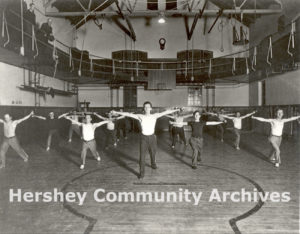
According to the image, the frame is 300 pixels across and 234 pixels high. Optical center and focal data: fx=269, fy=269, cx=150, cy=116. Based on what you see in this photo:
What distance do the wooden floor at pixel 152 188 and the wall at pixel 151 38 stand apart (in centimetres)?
1214

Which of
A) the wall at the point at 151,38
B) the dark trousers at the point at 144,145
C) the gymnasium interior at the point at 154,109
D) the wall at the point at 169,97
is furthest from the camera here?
the wall at the point at 169,97

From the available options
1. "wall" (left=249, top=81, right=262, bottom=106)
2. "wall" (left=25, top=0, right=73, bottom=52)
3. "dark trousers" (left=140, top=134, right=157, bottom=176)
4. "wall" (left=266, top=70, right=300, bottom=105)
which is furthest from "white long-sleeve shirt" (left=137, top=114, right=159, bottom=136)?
"wall" (left=249, top=81, right=262, bottom=106)

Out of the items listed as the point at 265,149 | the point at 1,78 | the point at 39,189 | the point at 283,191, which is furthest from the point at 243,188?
the point at 1,78

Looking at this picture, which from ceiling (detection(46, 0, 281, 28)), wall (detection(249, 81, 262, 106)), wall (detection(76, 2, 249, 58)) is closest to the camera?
ceiling (detection(46, 0, 281, 28))

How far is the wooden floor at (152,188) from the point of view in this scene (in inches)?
165

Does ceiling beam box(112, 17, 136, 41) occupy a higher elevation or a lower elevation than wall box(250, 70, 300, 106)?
higher

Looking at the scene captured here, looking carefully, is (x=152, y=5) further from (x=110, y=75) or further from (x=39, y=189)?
(x=39, y=189)

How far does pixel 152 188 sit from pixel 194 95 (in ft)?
52.1

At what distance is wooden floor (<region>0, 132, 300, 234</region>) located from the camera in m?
4.20

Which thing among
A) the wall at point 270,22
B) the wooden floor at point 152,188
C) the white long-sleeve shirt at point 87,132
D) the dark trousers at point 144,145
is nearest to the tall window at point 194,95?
the wall at point 270,22

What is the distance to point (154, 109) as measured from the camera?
2044 centimetres

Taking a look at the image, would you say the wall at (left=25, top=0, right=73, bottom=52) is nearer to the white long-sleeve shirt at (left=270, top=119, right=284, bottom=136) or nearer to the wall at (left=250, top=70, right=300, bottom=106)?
the white long-sleeve shirt at (left=270, top=119, right=284, bottom=136)

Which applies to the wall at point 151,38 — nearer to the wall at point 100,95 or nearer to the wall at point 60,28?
the wall at point 60,28

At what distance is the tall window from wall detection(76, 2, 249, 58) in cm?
295
